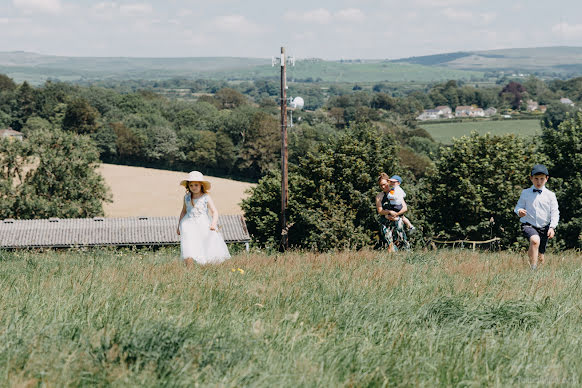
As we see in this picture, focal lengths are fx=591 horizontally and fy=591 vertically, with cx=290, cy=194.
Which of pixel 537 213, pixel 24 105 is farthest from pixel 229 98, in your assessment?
pixel 537 213

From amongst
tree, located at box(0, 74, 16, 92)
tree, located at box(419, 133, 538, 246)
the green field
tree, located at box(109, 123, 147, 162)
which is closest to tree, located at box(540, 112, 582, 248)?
tree, located at box(419, 133, 538, 246)

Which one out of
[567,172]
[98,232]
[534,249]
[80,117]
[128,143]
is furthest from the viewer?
[80,117]

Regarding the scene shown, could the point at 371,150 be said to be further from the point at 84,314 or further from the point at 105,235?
the point at 84,314

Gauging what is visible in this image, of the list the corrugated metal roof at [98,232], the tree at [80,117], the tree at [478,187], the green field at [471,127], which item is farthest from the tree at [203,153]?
the green field at [471,127]

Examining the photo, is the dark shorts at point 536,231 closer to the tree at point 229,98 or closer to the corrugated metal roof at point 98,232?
the corrugated metal roof at point 98,232

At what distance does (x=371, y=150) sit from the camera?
3944 cm

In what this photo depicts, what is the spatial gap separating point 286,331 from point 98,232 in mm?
44199

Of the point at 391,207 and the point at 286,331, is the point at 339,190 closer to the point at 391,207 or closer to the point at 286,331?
the point at 391,207

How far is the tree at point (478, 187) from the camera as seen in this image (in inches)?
1387

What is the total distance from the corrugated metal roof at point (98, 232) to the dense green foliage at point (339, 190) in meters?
4.78

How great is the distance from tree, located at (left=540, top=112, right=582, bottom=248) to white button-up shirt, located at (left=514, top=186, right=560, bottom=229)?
85.0 ft

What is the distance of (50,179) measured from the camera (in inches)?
1969

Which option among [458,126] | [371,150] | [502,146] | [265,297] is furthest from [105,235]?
[458,126]

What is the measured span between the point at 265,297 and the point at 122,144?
103143mm
